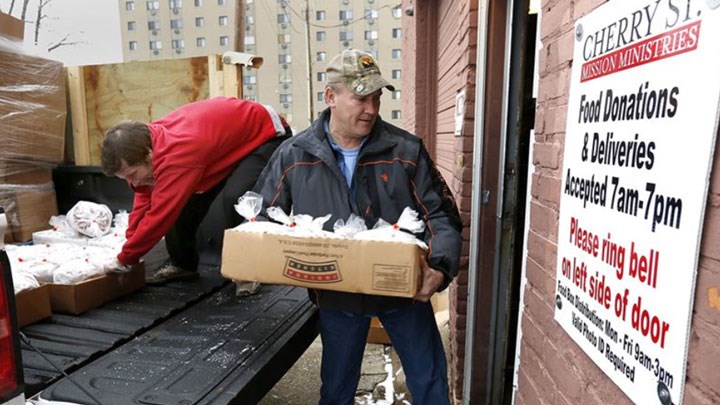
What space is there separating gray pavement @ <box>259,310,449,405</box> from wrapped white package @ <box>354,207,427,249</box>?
188cm

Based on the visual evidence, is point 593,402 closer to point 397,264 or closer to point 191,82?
point 397,264

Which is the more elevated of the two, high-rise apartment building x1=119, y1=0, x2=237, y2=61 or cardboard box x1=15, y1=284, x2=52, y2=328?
high-rise apartment building x1=119, y1=0, x2=237, y2=61

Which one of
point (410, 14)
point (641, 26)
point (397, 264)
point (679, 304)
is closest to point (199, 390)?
point (397, 264)

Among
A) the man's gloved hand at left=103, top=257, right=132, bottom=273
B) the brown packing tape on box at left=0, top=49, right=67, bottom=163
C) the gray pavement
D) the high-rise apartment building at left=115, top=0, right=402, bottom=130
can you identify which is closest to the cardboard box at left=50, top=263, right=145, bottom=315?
the man's gloved hand at left=103, top=257, right=132, bottom=273

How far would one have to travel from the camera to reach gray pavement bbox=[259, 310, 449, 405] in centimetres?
346

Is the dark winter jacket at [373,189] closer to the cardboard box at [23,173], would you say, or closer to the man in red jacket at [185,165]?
the man in red jacket at [185,165]

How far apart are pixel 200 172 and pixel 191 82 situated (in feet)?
8.30

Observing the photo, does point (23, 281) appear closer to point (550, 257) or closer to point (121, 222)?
point (121, 222)

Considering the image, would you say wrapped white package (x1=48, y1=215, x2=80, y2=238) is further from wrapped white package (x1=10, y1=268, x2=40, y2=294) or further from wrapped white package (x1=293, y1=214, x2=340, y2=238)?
wrapped white package (x1=293, y1=214, x2=340, y2=238)

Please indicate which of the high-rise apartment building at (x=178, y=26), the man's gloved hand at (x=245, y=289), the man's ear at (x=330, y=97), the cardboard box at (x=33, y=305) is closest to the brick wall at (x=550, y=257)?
the man's ear at (x=330, y=97)

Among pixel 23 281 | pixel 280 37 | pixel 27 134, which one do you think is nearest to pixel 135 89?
pixel 27 134

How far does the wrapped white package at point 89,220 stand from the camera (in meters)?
3.91

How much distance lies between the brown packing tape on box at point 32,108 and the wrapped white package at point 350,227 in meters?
4.20

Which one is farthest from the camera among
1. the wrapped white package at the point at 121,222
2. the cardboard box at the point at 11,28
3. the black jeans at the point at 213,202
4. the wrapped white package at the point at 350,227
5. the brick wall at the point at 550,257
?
the cardboard box at the point at 11,28
